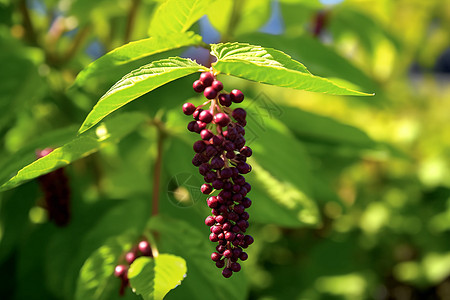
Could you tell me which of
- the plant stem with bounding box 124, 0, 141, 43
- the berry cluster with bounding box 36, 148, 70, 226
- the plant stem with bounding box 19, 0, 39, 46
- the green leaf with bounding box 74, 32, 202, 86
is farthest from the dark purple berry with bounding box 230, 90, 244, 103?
the plant stem with bounding box 19, 0, 39, 46

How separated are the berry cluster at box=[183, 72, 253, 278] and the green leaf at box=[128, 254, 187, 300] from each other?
6cm

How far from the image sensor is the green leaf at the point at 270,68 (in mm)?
371

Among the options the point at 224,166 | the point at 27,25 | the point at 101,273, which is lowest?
the point at 101,273

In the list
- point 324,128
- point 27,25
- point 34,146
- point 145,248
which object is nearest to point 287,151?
point 324,128

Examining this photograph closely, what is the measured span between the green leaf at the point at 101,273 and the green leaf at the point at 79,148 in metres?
0.14

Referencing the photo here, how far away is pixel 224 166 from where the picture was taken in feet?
1.48

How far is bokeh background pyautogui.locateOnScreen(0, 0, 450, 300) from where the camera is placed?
736 mm

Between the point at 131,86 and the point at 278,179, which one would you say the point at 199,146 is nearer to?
the point at 131,86

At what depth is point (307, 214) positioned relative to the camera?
0.67 metres

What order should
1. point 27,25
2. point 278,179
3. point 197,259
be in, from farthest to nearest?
→ point 27,25 → point 278,179 → point 197,259

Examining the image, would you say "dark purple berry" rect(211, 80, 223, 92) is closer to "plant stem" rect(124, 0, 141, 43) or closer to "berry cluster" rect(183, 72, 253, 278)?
"berry cluster" rect(183, 72, 253, 278)

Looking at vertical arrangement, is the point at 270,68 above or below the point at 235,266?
above

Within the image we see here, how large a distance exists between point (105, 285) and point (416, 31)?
1494 millimetres

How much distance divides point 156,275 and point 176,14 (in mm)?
299
